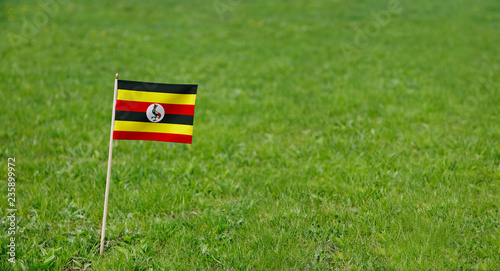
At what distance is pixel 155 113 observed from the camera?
381 cm

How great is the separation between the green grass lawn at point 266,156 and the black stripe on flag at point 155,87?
1.45 m

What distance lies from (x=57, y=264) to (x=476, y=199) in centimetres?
452

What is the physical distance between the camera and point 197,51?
1089 centimetres

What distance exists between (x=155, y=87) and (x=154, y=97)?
10cm

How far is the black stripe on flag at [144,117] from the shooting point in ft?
12.4

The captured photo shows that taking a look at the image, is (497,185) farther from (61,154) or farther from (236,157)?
(61,154)

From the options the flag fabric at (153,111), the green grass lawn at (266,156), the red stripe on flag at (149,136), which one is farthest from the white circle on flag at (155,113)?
the green grass lawn at (266,156)

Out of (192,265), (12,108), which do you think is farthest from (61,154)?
(192,265)

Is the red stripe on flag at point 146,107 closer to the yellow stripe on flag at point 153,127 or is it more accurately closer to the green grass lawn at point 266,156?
the yellow stripe on flag at point 153,127

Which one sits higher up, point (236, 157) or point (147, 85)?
point (147, 85)

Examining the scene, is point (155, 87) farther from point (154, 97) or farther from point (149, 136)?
point (149, 136)

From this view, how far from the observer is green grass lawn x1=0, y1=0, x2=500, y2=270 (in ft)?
12.4

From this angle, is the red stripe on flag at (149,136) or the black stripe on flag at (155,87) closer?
the black stripe on flag at (155,87)

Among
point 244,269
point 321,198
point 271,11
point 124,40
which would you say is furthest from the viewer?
point 271,11
